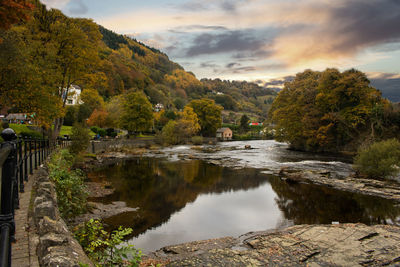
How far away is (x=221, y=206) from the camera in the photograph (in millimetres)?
16797

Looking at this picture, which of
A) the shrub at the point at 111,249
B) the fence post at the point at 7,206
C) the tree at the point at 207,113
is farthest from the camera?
the tree at the point at 207,113

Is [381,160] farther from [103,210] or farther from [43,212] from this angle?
[43,212]

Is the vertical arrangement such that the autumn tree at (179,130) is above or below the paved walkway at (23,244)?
above

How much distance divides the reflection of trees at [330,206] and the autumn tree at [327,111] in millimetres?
26780

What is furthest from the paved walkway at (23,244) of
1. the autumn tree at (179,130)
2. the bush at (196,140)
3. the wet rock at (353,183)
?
the bush at (196,140)

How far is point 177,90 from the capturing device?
184000mm

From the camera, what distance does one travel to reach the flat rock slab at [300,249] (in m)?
8.52

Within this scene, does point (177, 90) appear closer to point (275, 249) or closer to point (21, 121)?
point (21, 121)

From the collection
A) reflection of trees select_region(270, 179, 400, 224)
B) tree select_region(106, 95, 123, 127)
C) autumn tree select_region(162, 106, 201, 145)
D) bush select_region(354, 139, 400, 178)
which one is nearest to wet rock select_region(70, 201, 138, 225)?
reflection of trees select_region(270, 179, 400, 224)

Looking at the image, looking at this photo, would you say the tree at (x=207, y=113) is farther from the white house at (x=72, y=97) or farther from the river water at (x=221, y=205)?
the river water at (x=221, y=205)

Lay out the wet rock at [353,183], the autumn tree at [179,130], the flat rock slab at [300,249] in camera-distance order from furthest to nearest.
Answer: the autumn tree at [179,130]
the wet rock at [353,183]
the flat rock slab at [300,249]

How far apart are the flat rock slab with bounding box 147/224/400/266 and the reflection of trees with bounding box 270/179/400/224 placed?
2047 mm

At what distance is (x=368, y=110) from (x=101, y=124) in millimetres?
52618

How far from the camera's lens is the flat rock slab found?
8.52 meters
